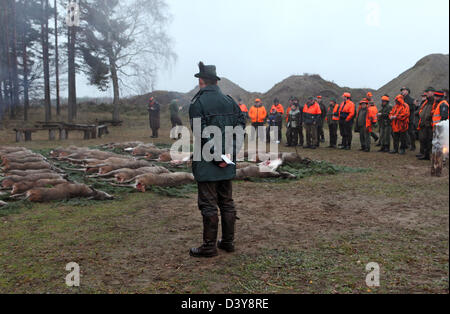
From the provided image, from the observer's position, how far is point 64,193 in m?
6.55

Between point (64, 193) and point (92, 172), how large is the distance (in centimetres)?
219

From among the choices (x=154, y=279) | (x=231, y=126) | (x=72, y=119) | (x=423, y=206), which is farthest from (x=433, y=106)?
(x=72, y=119)

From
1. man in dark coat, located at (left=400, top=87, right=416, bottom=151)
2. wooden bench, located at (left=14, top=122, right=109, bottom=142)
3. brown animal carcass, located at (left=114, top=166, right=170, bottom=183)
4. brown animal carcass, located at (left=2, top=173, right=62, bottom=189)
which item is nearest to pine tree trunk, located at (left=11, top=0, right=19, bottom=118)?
wooden bench, located at (left=14, top=122, right=109, bottom=142)

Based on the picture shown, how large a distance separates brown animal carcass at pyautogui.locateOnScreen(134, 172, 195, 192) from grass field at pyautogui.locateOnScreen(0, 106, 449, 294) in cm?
32

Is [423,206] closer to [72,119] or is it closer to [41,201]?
[41,201]

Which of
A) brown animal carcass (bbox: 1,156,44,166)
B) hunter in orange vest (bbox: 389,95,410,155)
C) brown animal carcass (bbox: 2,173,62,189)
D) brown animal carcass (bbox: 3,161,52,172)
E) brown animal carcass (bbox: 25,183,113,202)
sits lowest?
brown animal carcass (bbox: 25,183,113,202)

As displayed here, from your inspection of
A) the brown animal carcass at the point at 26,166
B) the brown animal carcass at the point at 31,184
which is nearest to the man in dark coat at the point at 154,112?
the brown animal carcass at the point at 26,166

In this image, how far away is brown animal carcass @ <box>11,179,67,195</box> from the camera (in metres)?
6.59

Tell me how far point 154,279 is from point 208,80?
6.99 ft

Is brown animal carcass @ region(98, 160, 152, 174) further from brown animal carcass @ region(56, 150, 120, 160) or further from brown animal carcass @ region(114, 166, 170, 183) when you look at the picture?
brown animal carcass @ region(56, 150, 120, 160)

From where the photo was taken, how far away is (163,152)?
1122cm

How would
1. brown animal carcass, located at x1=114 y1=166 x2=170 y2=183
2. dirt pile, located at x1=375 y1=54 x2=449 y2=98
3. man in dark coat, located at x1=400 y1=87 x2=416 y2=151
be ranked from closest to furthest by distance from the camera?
1. brown animal carcass, located at x1=114 y1=166 x2=170 y2=183
2. man in dark coat, located at x1=400 y1=87 x2=416 y2=151
3. dirt pile, located at x1=375 y1=54 x2=449 y2=98

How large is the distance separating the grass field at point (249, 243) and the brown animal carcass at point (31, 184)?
62cm
